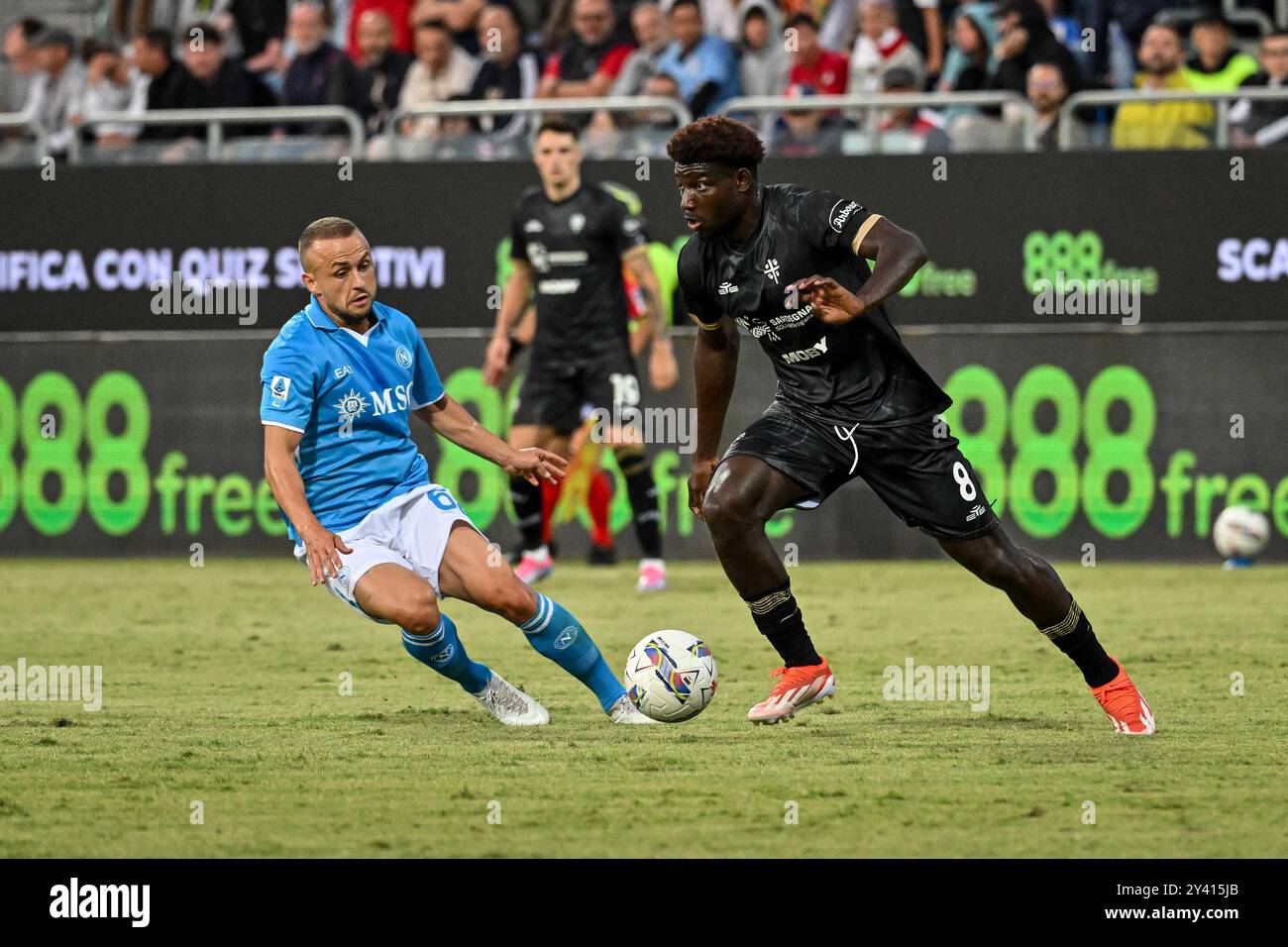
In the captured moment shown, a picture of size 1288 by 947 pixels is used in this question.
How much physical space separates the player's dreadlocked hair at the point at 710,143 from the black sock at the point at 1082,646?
6.74ft

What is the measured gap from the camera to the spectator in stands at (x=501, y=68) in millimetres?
15367

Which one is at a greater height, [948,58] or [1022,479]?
[948,58]

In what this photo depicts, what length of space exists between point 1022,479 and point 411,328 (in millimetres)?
7149

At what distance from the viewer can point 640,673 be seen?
752 cm

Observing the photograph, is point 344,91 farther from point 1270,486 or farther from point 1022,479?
point 1270,486

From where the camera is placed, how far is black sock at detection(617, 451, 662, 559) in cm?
1292

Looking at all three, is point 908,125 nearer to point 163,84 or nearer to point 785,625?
point 163,84

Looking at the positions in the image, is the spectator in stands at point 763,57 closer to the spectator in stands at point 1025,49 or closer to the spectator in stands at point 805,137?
the spectator in stands at point 805,137

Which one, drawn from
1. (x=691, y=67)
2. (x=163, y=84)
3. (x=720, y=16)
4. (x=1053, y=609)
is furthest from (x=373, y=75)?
(x=1053, y=609)

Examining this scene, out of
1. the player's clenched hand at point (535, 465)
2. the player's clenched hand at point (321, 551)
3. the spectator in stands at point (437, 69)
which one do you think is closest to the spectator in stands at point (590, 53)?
the spectator in stands at point (437, 69)

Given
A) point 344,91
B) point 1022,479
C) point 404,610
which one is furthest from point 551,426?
point 404,610

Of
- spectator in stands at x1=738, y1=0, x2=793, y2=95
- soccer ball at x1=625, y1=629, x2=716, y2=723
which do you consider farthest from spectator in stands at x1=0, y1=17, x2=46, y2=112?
soccer ball at x1=625, y1=629, x2=716, y2=723

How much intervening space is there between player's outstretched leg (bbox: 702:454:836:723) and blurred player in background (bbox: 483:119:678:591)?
5058mm

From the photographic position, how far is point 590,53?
53.0ft
